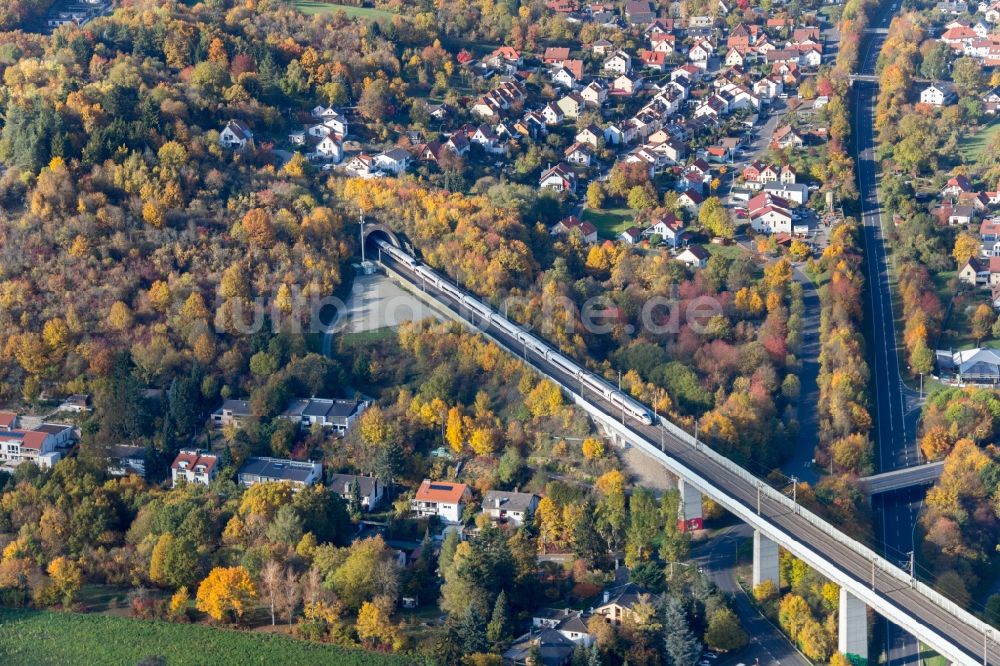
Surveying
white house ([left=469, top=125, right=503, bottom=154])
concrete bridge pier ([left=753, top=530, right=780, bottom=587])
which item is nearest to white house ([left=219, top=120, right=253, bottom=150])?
white house ([left=469, top=125, right=503, bottom=154])

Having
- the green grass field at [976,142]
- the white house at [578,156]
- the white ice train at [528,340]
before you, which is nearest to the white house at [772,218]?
the white house at [578,156]

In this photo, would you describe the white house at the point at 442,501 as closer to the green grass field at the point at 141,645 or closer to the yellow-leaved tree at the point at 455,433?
the yellow-leaved tree at the point at 455,433

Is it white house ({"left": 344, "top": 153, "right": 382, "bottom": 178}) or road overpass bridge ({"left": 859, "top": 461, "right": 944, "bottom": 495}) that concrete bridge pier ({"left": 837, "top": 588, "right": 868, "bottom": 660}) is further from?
white house ({"left": 344, "top": 153, "right": 382, "bottom": 178})

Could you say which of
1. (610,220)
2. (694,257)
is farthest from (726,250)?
(610,220)

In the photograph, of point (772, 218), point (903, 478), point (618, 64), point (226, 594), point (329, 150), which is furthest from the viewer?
point (618, 64)

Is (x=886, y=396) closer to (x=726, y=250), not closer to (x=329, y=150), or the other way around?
(x=726, y=250)
